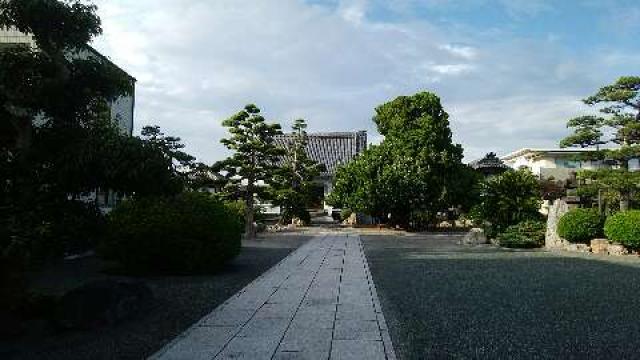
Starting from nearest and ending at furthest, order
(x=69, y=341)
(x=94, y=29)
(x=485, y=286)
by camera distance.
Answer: (x=69, y=341)
(x=94, y=29)
(x=485, y=286)

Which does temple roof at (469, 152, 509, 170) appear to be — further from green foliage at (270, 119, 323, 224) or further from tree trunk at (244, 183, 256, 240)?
tree trunk at (244, 183, 256, 240)

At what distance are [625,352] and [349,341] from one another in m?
3.11

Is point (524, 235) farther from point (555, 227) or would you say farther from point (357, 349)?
point (357, 349)

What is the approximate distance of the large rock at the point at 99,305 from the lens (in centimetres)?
726

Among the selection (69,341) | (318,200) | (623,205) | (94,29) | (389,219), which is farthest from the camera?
(318,200)

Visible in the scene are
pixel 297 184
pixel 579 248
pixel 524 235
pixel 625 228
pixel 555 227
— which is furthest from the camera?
pixel 297 184

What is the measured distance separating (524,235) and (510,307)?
50.1ft

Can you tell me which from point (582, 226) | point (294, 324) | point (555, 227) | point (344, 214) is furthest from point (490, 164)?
point (294, 324)

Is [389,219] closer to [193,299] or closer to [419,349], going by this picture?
[193,299]

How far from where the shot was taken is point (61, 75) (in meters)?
9.61

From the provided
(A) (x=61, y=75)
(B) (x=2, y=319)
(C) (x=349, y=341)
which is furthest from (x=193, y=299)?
(A) (x=61, y=75)

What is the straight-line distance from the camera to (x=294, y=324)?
296 inches

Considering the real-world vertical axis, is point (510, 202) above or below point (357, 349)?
above

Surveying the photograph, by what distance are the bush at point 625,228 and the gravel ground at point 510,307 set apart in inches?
85.2
